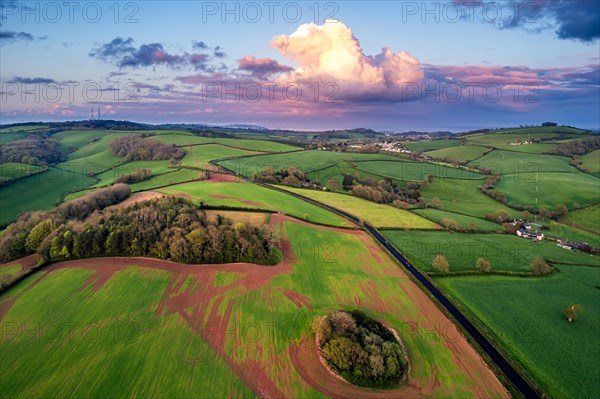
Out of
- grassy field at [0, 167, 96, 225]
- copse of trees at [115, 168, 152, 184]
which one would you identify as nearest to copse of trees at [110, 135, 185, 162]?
copse of trees at [115, 168, 152, 184]

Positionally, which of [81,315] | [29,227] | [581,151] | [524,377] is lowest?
[524,377]

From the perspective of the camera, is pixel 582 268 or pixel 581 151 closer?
pixel 582 268

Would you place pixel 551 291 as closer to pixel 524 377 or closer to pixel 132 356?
pixel 524 377

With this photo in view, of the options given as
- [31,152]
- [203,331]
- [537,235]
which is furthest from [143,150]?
[537,235]

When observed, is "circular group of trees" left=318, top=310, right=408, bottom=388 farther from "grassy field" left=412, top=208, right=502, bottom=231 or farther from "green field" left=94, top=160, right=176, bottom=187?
"green field" left=94, top=160, right=176, bottom=187

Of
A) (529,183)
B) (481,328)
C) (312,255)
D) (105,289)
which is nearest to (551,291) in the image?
(481,328)

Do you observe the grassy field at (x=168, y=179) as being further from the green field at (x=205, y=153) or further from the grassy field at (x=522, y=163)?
the grassy field at (x=522, y=163)
